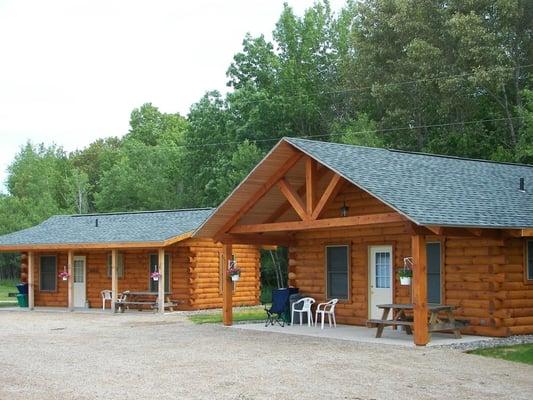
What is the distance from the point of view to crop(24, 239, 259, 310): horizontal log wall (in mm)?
24766

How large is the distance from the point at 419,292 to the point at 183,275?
492 inches

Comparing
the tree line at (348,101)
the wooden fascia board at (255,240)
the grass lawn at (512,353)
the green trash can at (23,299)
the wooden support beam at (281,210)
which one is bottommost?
the green trash can at (23,299)

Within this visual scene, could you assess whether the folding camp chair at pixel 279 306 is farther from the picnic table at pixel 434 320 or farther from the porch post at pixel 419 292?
the porch post at pixel 419 292

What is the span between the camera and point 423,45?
3100cm

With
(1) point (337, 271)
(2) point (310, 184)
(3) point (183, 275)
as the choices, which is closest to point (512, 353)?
(2) point (310, 184)

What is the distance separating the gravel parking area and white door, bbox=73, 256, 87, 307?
1029cm

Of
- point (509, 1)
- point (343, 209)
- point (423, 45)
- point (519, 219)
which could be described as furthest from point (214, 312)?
point (509, 1)

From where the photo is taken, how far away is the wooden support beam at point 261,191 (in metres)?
16.6

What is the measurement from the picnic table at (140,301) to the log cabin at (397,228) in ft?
19.5

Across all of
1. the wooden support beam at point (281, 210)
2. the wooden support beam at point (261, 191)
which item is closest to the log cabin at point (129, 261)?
the wooden support beam at point (281, 210)

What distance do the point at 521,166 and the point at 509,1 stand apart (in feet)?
39.7

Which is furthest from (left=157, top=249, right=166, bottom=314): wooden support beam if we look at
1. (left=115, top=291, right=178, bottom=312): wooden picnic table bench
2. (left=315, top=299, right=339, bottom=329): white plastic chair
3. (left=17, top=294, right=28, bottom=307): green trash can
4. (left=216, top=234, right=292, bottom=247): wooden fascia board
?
(left=17, top=294, right=28, bottom=307): green trash can

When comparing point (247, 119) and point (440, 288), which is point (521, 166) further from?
point (247, 119)

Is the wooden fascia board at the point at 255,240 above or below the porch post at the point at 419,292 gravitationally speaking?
above
